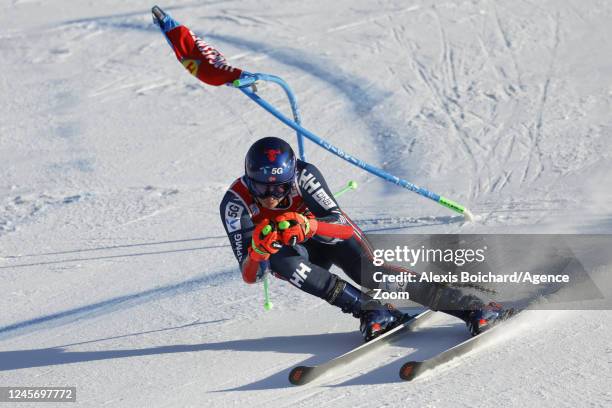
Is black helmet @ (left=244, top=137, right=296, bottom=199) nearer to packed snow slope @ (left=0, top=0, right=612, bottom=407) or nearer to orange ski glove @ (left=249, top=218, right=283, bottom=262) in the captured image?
orange ski glove @ (left=249, top=218, right=283, bottom=262)

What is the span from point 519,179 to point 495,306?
369 centimetres

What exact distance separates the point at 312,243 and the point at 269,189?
624mm

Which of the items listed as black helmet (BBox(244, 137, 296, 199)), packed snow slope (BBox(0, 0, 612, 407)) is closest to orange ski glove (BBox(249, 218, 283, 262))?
black helmet (BBox(244, 137, 296, 199))

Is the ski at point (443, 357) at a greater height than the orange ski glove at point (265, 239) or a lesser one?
lesser

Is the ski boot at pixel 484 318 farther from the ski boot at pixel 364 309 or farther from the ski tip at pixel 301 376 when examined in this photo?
the ski tip at pixel 301 376

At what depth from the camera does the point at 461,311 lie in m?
5.75

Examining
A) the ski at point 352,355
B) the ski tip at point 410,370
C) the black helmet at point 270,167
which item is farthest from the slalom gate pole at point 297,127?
the ski tip at point 410,370

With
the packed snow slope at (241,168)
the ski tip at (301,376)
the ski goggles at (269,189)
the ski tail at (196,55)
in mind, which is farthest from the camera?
the ski tail at (196,55)

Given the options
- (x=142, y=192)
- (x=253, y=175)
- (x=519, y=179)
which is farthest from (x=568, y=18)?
(x=253, y=175)

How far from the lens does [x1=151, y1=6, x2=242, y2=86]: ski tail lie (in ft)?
24.8

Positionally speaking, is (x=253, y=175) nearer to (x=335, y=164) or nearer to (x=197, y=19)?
(x=335, y=164)

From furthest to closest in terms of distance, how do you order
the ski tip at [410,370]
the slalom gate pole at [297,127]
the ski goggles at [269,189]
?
the slalom gate pole at [297,127], the ski goggles at [269,189], the ski tip at [410,370]

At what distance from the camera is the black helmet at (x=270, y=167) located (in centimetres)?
562

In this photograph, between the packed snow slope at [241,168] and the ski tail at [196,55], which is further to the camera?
the ski tail at [196,55]
